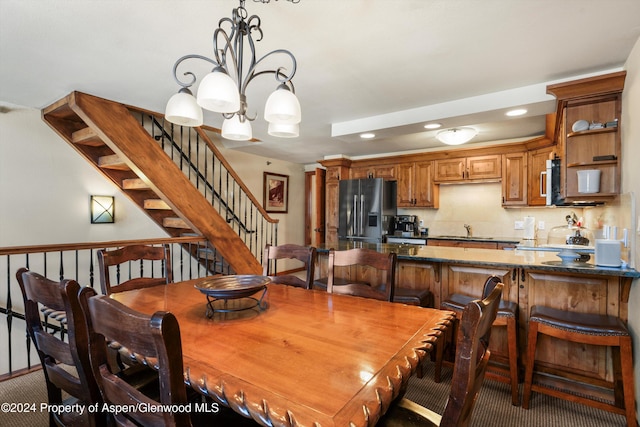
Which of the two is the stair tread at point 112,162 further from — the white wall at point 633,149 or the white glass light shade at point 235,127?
the white wall at point 633,149

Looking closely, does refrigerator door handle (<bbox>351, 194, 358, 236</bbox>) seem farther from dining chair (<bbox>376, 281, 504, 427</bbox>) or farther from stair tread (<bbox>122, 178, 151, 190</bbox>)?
dining chair (<bbox>376, 281, 504, 427</bbox>)

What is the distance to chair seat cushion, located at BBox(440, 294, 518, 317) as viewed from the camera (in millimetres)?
2043

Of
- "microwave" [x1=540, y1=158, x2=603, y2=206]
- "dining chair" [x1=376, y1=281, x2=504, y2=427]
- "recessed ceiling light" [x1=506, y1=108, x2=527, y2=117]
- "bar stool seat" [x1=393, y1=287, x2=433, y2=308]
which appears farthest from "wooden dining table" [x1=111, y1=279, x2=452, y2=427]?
"microwave" [x1=540, y1=158, x2=603, y2=206]

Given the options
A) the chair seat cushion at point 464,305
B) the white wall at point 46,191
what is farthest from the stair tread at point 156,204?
the chair seat cushion at point 464,305

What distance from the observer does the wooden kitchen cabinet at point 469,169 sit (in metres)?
4.61

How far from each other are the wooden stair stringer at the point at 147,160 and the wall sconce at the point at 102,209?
3.73 ft

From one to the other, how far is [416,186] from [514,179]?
1.38 m

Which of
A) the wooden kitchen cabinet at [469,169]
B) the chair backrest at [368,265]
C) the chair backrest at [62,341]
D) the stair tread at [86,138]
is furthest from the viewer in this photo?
the wooden kitchen cabinet at [469,169]

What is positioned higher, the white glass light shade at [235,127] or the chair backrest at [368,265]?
the white glass light shade at [235,127]

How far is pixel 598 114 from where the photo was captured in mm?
2457

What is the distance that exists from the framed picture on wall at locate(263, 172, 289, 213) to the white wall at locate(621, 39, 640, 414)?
5.03 metres

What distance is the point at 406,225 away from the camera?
5375 mm

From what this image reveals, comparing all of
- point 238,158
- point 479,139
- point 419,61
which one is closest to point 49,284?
point 419,61

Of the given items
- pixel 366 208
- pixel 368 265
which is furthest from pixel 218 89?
pixel 366 208
